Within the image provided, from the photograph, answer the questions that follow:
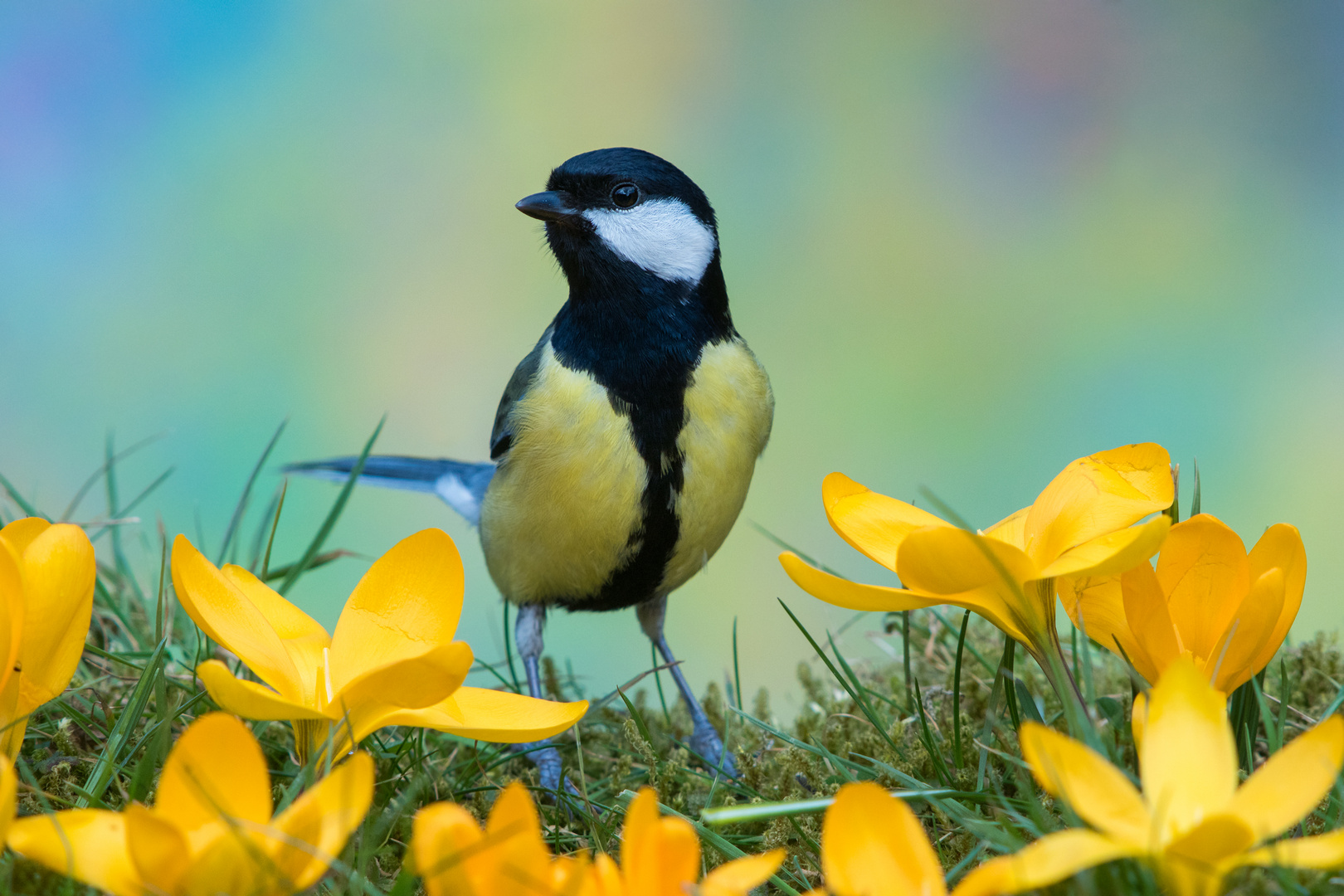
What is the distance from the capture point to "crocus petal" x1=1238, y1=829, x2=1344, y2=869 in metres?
0.51

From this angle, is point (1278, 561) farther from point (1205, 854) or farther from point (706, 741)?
point (706, 741)

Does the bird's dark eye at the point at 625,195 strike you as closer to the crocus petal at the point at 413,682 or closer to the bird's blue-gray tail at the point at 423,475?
the bird's blue-gray tail at the point at 423,475

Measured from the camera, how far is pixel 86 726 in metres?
1.08

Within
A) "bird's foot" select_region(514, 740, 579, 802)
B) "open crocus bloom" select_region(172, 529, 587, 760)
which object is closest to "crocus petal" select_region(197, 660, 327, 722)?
"open crocus bloom" select_region(172, 529, 587, 760)

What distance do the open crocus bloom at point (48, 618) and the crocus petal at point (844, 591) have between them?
1.41 ft

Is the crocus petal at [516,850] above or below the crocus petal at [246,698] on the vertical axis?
below

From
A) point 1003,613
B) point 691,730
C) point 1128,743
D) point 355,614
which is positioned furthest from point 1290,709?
point 355,614

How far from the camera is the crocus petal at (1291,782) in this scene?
524 mm

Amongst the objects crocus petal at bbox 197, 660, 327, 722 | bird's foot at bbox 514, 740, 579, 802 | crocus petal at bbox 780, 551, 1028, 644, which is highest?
crocus petal at bbox 780, 551, 1028, 644

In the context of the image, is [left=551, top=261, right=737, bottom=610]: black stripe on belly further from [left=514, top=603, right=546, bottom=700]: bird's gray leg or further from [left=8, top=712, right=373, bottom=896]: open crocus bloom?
[left=8, top=712, right=373, bottom=896]: open crocus bloom

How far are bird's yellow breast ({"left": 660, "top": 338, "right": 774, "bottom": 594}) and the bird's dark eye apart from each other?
0.88 ft

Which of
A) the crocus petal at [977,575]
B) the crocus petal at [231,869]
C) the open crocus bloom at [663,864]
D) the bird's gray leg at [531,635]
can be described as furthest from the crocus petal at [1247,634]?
the bird's gray leg at [531,635]

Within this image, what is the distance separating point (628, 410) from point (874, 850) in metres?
1.06

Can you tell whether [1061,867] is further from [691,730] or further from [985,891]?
[691,730]
